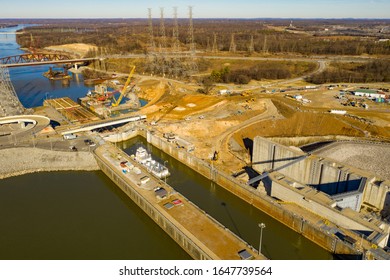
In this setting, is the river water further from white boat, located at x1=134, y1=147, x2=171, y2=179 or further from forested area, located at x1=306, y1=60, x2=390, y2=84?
forested area, located at x1=306, y1=60, x2=390, y2=84

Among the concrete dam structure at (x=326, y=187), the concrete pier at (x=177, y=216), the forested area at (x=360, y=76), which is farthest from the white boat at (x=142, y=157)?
the forested area at (x=360, y=76)

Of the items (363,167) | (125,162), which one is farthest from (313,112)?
(125,162)

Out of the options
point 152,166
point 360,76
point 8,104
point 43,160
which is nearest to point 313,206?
point 152,166

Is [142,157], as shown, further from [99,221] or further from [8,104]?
[8,104]

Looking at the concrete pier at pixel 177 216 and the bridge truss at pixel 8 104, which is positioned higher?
the bridge truss at pixel 8 104

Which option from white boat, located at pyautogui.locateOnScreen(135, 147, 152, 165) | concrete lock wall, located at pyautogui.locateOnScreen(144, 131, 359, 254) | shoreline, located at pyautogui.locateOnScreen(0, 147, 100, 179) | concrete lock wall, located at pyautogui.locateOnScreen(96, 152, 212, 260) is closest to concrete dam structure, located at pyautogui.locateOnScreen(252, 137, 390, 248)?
concrete lock wall, located at pyautogui.locateOnScreen(144, 131, 359, 254)

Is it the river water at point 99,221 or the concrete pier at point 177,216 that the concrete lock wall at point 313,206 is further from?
the concrete pier at point 177,216

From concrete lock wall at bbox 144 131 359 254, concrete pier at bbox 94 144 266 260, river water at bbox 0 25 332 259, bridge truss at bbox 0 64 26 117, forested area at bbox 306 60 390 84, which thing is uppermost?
forested area at bbox 306 60 390 84
